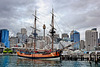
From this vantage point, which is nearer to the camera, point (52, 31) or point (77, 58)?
point (77, 58)

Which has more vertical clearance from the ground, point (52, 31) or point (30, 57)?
point (52, 31)

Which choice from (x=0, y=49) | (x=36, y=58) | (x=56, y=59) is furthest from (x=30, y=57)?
(x=0, y=49)

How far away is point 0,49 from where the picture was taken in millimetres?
196750

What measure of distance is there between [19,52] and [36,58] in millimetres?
19679

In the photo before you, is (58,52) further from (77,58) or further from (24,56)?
(24,56)

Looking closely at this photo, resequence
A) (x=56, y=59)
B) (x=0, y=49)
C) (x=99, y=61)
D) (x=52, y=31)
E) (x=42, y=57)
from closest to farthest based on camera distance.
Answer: (x=99, y=61) < (x=56, y=59) < (x=42, y=57) < (x=52, y=31) < (x=0, y=49)

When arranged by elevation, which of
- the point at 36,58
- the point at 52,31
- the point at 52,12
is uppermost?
the point at 52,12

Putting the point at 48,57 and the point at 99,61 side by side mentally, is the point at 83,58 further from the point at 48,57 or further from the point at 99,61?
the point at 48,57

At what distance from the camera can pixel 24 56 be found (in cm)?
9400

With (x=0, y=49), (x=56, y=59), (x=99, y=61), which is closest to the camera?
(x=99, y=61)

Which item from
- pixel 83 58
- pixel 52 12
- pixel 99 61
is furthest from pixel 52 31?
pixel 99 61

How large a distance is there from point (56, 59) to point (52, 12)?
30.2 m

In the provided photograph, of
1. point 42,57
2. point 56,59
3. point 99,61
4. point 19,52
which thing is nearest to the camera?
point 99,61

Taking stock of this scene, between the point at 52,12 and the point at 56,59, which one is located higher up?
the point at 52,12
